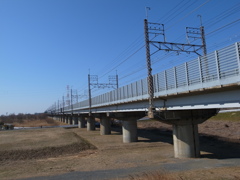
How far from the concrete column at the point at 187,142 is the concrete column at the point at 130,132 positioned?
14.1 m

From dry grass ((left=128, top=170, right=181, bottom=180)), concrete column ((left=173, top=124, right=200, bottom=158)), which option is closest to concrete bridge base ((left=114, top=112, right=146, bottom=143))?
concrete column ((left=173, top=124, right=200, bottom=158))

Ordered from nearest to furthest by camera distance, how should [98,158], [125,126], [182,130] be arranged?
[182,130] < [98,158] < [125,126]

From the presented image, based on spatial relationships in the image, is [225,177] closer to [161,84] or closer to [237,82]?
[237,82]

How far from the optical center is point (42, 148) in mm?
30844

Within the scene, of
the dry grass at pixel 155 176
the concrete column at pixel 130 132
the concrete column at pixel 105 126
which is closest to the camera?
the dry grass at pixel 155 176

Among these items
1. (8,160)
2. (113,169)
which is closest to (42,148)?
(8,160)

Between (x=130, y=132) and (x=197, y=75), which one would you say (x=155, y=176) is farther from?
(x=130, y=132)

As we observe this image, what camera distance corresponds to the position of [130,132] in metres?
36.5

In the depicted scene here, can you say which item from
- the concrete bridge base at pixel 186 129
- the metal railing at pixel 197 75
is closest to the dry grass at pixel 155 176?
the metal railing at pixel 197 75

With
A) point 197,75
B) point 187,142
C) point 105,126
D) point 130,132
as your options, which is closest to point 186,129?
point 187,142

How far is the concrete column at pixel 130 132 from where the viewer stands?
36094mm

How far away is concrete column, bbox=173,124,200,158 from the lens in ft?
72.5

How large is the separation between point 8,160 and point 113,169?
1336cm

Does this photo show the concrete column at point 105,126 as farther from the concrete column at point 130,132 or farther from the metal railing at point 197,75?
the metal railing at point 197,75
